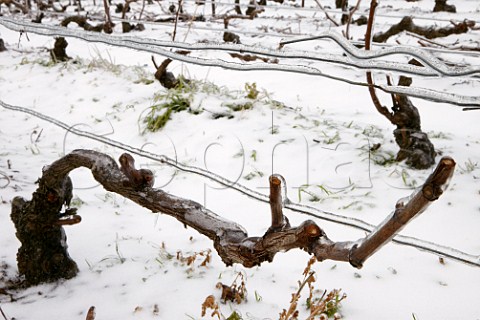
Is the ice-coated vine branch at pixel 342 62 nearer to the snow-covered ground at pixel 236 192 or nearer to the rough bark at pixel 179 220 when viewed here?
the snow-covered ground at pixel 236 192

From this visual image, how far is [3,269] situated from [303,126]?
205cm

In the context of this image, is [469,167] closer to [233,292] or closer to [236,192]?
[236,192]

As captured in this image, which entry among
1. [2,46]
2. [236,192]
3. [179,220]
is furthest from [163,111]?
[2,46]

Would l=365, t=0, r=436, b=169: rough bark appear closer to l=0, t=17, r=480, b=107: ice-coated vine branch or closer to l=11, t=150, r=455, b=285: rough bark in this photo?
l=0, t=17, r=480, b=107: ice-coated vine branch

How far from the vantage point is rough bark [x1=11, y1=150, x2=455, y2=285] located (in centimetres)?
65

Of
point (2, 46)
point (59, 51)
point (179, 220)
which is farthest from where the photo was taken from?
point (2, 46)

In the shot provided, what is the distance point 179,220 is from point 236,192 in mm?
1174

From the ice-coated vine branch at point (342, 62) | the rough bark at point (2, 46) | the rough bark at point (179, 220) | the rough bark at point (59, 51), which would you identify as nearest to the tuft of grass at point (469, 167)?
the ice-coated vine branch at point (342, 62)

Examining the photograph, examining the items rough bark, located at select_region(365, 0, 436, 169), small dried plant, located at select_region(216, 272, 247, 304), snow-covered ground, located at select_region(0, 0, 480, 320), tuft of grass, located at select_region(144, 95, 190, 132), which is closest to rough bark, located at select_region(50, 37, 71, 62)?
snow-covered ground, located at select_region(0, 0, 480, 320)

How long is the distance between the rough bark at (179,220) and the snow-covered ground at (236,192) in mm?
142

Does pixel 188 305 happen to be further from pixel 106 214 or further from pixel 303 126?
pixel 303 126

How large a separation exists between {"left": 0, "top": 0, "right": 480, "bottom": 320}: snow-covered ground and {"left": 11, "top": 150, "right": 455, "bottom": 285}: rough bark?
0.14 meters

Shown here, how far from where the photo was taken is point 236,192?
2428mm

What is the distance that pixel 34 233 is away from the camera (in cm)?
157
